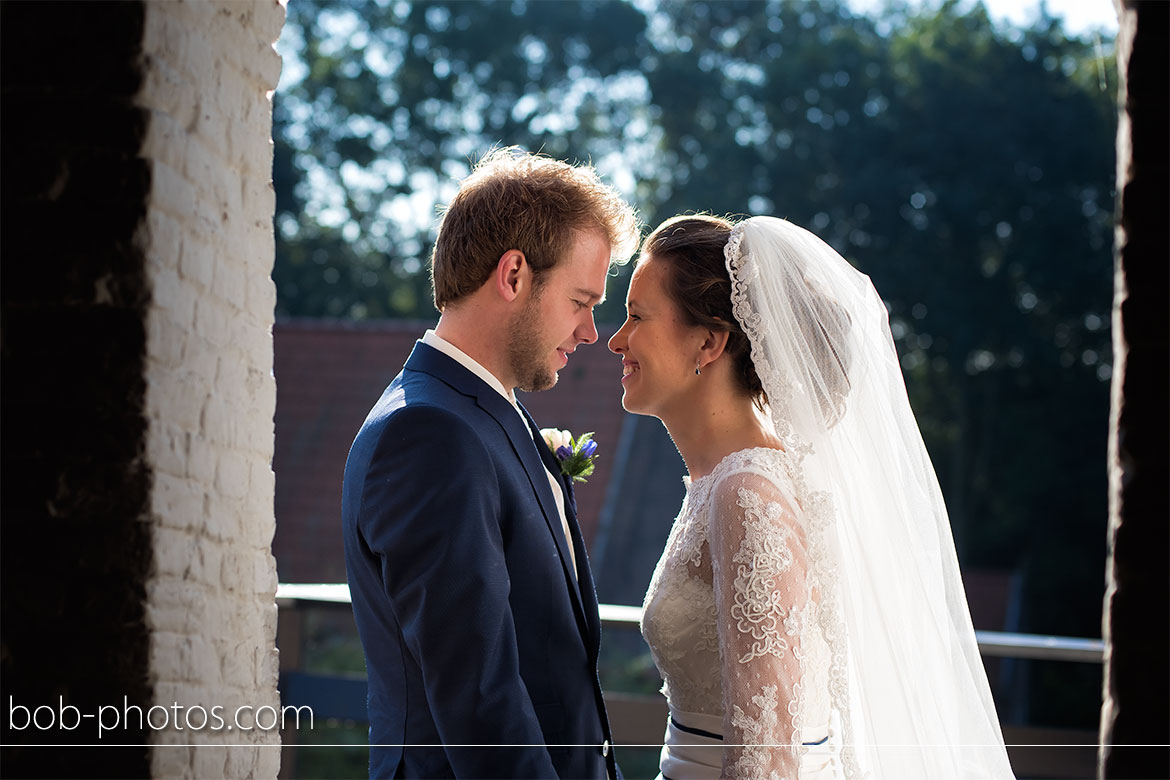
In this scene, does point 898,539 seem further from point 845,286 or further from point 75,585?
point 75,585

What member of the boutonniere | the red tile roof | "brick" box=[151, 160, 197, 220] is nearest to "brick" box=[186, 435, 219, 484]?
"brick" box=[151, 160, 197, 220]

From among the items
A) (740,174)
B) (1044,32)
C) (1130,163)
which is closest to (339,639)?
(740,174)

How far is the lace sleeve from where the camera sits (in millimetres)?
2193

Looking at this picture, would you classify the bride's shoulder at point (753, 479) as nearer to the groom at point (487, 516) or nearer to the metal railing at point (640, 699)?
the groom at point (487, 516)

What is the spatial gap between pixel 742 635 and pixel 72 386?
51.2 inches

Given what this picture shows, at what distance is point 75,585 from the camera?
1811 millimetres

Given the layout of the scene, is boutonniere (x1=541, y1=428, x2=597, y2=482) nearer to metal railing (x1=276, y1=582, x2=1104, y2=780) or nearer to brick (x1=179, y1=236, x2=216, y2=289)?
brick (x1=179, y1=236, x2=216, y2=289)

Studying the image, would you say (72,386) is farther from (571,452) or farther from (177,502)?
(571,452)

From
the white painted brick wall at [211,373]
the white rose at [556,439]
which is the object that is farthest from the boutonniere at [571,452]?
the white painted brick wall at [211,373]

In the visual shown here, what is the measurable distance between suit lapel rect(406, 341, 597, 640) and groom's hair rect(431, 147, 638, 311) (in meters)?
0.19

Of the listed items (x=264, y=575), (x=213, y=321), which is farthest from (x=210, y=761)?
(x=213, y=321)

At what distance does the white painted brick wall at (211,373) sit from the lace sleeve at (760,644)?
2.92 feet

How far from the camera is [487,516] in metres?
2.00

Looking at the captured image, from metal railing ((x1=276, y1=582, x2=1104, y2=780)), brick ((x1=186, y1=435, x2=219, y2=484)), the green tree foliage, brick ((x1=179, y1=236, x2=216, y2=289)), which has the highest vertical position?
the green tree foliage
